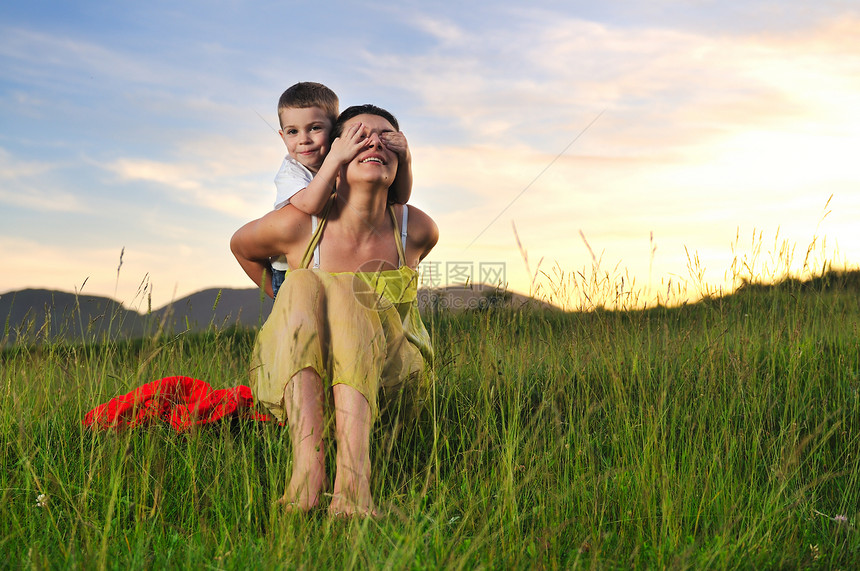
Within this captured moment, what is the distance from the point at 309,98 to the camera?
3.23 meters

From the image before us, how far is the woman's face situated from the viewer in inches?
101

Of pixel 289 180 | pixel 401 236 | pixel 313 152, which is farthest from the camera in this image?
pixel 313 152

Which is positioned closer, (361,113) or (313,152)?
(361,113)

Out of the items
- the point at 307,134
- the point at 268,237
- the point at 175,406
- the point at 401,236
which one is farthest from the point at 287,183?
the point at 175,406

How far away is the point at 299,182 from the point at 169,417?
1.19 meters

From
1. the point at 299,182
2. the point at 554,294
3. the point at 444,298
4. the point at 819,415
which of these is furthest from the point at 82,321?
the point at 819,415

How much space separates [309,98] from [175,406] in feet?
5.22

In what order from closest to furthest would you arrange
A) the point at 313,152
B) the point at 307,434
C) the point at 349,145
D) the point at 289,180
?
the point at 307,434 → the point at 349,145 → the point at 289,180 → the point at 313,152

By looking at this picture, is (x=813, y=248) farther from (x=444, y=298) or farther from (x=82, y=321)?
(x=82, y=321)

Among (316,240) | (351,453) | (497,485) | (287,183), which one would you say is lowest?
(497,485)

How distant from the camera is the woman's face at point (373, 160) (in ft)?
8.38

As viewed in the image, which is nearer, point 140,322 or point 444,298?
point 140,322

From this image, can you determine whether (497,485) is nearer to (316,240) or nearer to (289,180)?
(316,240)

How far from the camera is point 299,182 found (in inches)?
114
